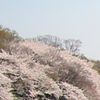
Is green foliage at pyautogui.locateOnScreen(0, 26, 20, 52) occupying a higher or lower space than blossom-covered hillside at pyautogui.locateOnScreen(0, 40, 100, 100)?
higher

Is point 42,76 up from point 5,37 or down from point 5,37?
down

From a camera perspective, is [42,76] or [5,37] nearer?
[42,76]

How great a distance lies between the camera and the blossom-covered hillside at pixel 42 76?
1070 cm

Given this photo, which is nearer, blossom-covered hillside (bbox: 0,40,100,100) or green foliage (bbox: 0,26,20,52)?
blossom-covered hillside (bbox: 0,40,100,100)

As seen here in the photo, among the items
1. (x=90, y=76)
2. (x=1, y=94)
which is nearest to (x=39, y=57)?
(x=90, y=76)

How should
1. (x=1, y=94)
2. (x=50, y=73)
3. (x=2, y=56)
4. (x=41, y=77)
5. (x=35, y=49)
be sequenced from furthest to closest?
(x=35, y=49) → (x=50, y=73) → (x=41, y=77) → (x=2, y=56) → (x=1, y=94)

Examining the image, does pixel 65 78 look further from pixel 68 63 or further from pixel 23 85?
pixel 23 85

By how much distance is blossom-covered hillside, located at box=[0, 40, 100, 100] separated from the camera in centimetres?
1070

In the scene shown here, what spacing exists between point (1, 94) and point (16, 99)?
9.45ft

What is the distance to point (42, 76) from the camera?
12953 mm

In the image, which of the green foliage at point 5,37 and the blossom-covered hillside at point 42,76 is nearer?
the blossom-covered hillside at point 42,76

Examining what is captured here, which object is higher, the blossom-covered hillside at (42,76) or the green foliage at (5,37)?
the green foliage at (5,37)

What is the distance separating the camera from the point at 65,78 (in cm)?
1759

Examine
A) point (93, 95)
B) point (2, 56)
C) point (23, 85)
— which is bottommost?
point (93, 95)
